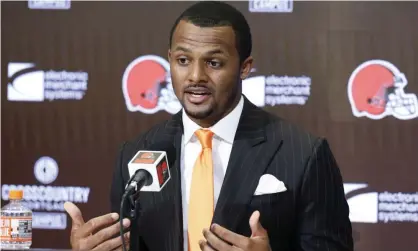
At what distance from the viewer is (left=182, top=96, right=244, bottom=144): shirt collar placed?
237 centimetres

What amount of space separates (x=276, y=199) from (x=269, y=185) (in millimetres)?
51

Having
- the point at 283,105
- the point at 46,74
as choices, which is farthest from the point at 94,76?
the point at 283,105

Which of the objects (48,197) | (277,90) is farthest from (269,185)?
(48,197)

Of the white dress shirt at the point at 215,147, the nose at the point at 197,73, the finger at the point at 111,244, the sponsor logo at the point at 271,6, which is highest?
the sponsor logo at the point at 271,6

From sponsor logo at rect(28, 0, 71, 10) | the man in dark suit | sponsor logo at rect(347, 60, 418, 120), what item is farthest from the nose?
sponsor logo at rect(28, 0, 71, 10)

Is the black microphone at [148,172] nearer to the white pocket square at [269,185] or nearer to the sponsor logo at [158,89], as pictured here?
the white pocket square at [269,185]

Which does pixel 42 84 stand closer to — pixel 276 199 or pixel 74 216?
pixel 74 216

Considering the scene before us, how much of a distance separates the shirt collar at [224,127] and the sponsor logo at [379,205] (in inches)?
65.9

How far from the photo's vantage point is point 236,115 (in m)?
2.41

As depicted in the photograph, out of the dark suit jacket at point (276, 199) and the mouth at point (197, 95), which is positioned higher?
the mouth at point (197, 95)

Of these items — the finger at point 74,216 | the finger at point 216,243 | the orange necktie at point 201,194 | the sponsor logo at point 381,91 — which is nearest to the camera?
the finger at point 216,243

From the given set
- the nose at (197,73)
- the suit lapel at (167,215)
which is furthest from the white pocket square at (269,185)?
the nose at (197,73)

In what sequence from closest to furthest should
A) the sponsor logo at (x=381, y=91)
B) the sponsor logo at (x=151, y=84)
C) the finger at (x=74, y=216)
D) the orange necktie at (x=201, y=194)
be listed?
the finger at (x=74, y=216) → the orange necktie at (x=201, y=194) → the sponsor logo at (x=381, y=91) → the sponsor logo at (x=151, y=84)

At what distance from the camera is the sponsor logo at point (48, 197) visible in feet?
13.4
